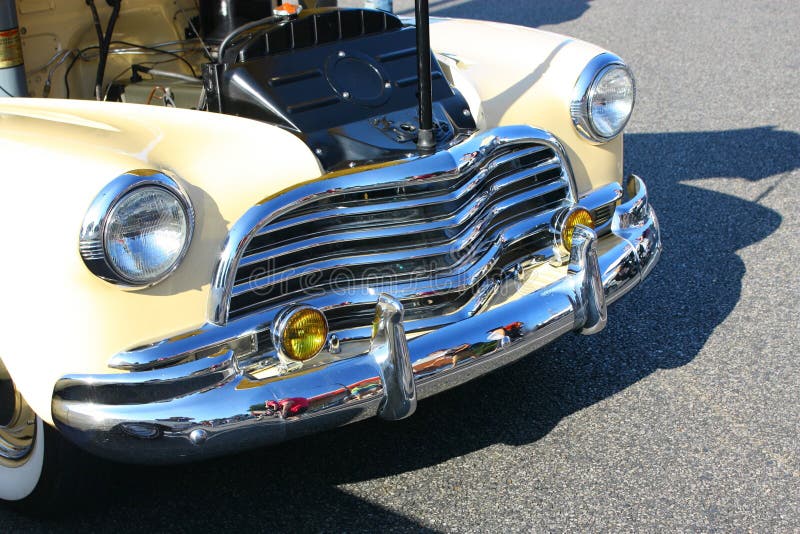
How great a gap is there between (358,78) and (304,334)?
0.92 meters

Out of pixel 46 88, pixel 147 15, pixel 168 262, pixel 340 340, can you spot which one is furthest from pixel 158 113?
pixel 147 15

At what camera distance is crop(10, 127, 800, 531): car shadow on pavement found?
2.62m

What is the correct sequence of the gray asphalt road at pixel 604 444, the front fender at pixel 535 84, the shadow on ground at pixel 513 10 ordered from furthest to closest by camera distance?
1. the shadow on ground at pixel 513 10
2. the front fender at pixel 535 84
3. the gray asphalt road at pixel 604 444

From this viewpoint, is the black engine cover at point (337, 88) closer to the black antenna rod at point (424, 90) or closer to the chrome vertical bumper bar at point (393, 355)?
the black antenna rod at point (424, 90)

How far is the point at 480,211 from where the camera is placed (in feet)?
8.94

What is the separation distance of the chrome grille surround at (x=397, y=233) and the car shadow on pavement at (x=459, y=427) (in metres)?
0.52

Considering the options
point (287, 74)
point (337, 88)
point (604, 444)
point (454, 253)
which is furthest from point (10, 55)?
point (604, 444)

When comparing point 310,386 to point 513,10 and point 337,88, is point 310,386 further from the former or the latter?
point 513,10

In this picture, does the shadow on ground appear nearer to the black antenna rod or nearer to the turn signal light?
the black antenna rod

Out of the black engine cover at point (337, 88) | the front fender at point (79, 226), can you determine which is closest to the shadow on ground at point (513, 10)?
the black engine cover at point (337, 88)

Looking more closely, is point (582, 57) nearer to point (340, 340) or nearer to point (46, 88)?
point (340, 340)

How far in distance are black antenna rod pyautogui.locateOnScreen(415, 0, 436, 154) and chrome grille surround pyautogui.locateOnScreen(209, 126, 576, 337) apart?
72mm

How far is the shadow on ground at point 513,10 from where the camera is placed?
8.73 meters

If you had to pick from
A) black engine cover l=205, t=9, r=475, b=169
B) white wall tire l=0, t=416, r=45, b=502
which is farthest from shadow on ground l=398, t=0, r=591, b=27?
white wall tire l=0, t=416, r=45, b=502
